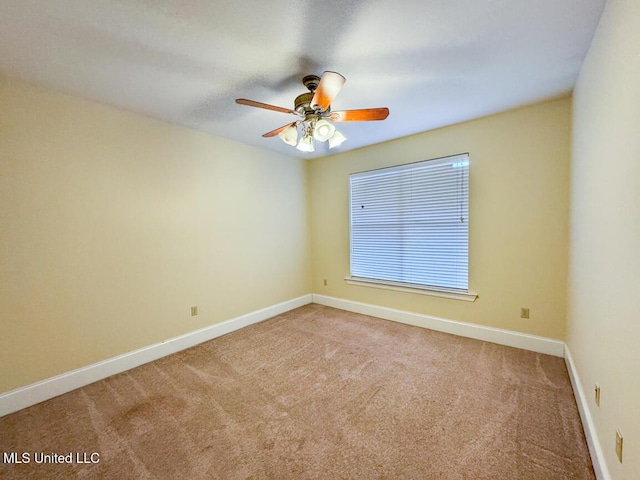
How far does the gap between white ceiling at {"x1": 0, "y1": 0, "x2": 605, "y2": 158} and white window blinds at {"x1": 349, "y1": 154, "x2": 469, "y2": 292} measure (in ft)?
3.16

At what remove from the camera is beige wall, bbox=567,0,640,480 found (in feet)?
3.46

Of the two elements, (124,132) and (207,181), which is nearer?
(124,132)

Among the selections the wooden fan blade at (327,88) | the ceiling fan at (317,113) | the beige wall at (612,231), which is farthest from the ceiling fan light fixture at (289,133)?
the beige wall at (612,231)

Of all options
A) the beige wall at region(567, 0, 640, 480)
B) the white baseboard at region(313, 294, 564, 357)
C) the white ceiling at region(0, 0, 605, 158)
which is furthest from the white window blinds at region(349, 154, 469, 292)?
the beige wall at region(567, 0, 640, 480)

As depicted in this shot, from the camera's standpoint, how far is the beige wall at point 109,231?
80.4 inches

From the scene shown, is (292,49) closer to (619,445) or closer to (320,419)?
(320,419)

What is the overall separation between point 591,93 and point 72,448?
400cm

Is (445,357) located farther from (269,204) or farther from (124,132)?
(124,132)

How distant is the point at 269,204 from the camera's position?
3.95 metres

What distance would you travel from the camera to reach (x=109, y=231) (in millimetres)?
2484

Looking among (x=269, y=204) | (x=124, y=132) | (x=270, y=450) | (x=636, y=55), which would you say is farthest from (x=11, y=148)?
(x=636, y=55)

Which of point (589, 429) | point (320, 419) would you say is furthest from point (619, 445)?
point (320, 419)

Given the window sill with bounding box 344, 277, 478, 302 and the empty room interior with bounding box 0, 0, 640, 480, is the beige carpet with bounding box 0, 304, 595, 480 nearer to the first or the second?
the empty room interior with bounding box 0, 0, 640, 480

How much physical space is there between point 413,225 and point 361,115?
1.96 m
